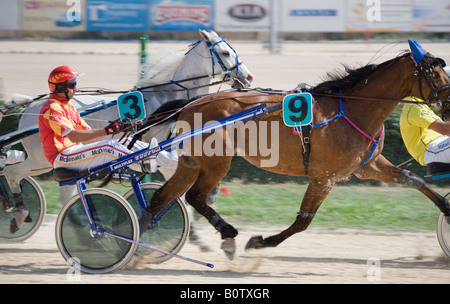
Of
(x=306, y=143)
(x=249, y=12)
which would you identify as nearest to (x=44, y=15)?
(x=249, y=12)

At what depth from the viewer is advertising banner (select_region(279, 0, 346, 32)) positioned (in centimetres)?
2084

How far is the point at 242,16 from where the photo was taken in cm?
2122

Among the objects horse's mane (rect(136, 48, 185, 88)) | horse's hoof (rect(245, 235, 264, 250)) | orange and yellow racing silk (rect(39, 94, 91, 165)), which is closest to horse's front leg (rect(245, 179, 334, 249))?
horse's hoof (rect(245, 235, 264, 250))

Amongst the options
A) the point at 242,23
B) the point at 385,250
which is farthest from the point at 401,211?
the point at 242,23

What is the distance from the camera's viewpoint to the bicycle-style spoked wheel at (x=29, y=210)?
6348 millimetres

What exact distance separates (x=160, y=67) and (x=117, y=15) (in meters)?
15.2

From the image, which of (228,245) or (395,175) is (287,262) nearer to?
(228,245)

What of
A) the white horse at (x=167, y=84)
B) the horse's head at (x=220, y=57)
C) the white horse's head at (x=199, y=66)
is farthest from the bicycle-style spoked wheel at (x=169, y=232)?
the horse's head at (x=220, y=57)

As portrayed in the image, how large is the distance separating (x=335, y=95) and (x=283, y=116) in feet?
1.66

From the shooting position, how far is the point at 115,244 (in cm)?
529

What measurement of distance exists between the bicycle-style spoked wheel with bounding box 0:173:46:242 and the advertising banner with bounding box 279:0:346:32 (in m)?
15.6

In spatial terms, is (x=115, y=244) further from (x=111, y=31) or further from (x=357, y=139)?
(x=111, y=31)

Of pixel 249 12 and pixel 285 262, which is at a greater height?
pixel 249 12
